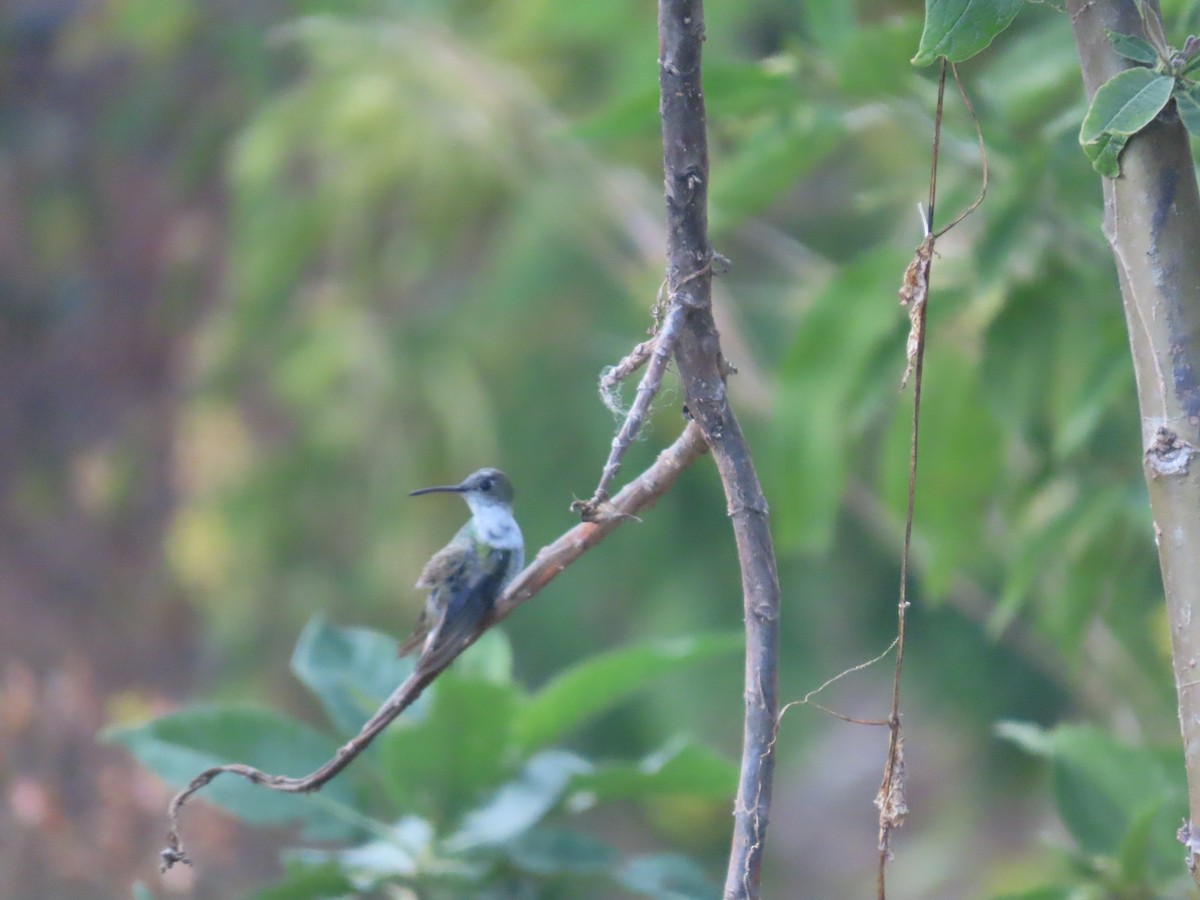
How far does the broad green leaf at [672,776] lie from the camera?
63 centimetres

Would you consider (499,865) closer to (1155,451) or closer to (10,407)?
(1155,451)

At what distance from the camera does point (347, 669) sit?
69 centimetres

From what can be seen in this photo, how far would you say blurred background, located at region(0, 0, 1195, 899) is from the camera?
774mm

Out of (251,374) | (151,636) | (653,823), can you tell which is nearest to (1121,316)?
(653,823)

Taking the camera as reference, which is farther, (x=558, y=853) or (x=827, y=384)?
(x=827, y=384)

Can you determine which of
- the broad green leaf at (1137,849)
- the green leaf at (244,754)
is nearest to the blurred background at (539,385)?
the broad green leaf at (1137,849)

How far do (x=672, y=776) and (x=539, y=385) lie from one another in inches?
40.8

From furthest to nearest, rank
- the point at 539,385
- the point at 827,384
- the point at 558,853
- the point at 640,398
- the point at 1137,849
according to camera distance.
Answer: the point at 539,385, the point at 827,384, the point at 558,853, the point at 1137,849, the point at 640,398

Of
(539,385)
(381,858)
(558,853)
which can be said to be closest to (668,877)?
(558,853)

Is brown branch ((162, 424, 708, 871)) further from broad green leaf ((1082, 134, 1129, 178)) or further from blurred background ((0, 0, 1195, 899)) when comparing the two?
blurred background ((0, 0, 1195, 899))

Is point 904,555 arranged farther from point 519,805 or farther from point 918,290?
point 519,805

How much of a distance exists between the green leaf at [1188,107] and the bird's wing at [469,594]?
0.80ft

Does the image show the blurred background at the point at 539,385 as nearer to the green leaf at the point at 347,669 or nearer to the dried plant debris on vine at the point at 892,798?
the green leaf at the point at 347,669

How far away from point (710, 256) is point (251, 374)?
1.72m
